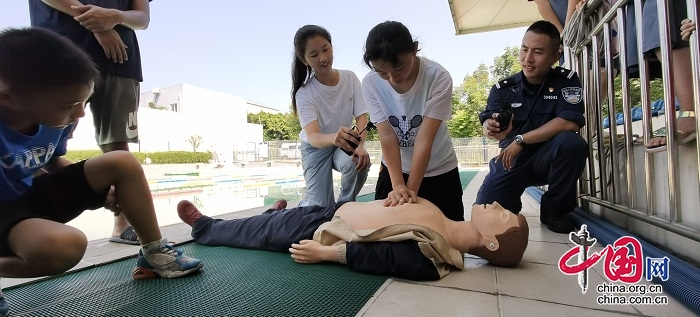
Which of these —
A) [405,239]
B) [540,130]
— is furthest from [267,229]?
[540,130]

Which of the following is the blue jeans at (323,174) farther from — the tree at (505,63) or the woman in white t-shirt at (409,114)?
the tree at (505,63)

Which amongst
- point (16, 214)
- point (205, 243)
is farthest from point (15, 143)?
point (205, 243)

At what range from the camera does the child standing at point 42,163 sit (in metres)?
0.94

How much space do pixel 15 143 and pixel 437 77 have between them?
1527 millimetres

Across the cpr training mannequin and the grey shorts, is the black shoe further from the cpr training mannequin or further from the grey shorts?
the grey shorts

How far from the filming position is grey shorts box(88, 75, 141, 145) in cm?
174

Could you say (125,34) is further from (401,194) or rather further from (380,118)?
(401,194)

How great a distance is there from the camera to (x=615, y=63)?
206 centimetres

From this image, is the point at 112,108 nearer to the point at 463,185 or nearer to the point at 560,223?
the point at 560,223

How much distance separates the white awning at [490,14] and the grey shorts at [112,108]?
461 cm

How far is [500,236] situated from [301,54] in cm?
152

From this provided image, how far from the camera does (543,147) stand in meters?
2.04

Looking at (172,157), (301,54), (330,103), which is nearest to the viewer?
(301,54)

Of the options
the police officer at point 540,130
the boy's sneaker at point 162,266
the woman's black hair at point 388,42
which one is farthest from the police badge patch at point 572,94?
the boy's sneaker at point 162,266
